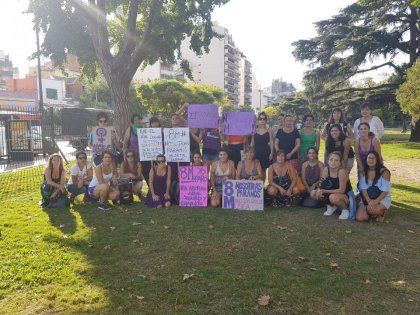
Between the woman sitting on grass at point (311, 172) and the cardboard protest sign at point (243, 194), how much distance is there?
1.07 metres

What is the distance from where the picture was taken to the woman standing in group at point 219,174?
8.00m

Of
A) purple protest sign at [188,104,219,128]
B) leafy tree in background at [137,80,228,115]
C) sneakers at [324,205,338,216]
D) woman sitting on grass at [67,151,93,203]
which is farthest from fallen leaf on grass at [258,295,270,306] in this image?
leafy tree in background at [137,80,228,115]

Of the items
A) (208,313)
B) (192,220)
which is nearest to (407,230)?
(192,220)

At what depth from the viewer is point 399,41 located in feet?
89.3

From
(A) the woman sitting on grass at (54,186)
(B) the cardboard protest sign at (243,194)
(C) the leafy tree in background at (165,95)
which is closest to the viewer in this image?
(B) the cardboard protest sign at (243,194)

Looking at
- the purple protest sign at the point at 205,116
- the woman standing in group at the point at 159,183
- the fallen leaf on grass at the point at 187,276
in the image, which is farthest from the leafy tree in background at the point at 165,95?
the fallen leaf on grass at the point at 187,276

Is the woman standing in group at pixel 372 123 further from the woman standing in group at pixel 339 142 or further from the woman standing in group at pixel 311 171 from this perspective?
the woman standing in group at pixel 311 171

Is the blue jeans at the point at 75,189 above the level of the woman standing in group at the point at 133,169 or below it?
below

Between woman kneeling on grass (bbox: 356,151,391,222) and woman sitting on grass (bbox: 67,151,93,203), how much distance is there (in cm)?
593

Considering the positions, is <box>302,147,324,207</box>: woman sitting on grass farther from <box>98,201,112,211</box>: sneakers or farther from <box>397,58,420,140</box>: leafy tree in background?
<box>397,58,420,140</box>: leafy tree in background

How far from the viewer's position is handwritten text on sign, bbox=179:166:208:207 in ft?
26.6

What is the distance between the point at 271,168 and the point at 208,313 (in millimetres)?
4715

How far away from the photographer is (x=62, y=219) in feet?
23.6

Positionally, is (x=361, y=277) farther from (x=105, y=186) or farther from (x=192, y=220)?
(x=105, y=186)
